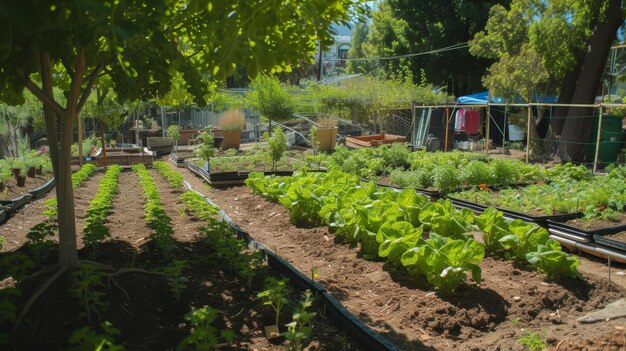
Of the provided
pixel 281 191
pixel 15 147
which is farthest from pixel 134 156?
pixel 281 191

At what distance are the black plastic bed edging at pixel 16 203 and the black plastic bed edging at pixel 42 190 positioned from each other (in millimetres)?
591

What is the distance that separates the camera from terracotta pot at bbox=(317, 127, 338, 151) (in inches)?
771

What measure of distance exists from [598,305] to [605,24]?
12499mm

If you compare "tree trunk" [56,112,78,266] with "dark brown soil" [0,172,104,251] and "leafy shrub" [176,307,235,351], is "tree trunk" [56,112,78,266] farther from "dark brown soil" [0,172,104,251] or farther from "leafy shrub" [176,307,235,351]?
"dark brown soil" [0,172,104,251]

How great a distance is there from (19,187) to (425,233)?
8811mm

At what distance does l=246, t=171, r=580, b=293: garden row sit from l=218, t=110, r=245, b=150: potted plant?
1494 centimetres

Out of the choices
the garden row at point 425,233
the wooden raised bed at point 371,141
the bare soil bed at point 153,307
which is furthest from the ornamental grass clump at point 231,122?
the bare soil bed at point 153,307

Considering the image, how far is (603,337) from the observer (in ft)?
11.0

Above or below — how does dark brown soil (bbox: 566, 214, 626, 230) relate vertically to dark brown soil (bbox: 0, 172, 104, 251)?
above

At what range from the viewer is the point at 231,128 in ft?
72.3

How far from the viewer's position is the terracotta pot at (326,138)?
19578 millimetres

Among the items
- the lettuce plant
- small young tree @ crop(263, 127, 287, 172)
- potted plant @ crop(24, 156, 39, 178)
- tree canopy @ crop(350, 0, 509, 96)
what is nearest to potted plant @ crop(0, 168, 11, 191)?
potted plant @ crop(24, 156, 39, 178)

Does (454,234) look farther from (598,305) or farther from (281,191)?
(281,191)

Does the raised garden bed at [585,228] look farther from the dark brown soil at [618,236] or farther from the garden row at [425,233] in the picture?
the garden row at [425,233]
